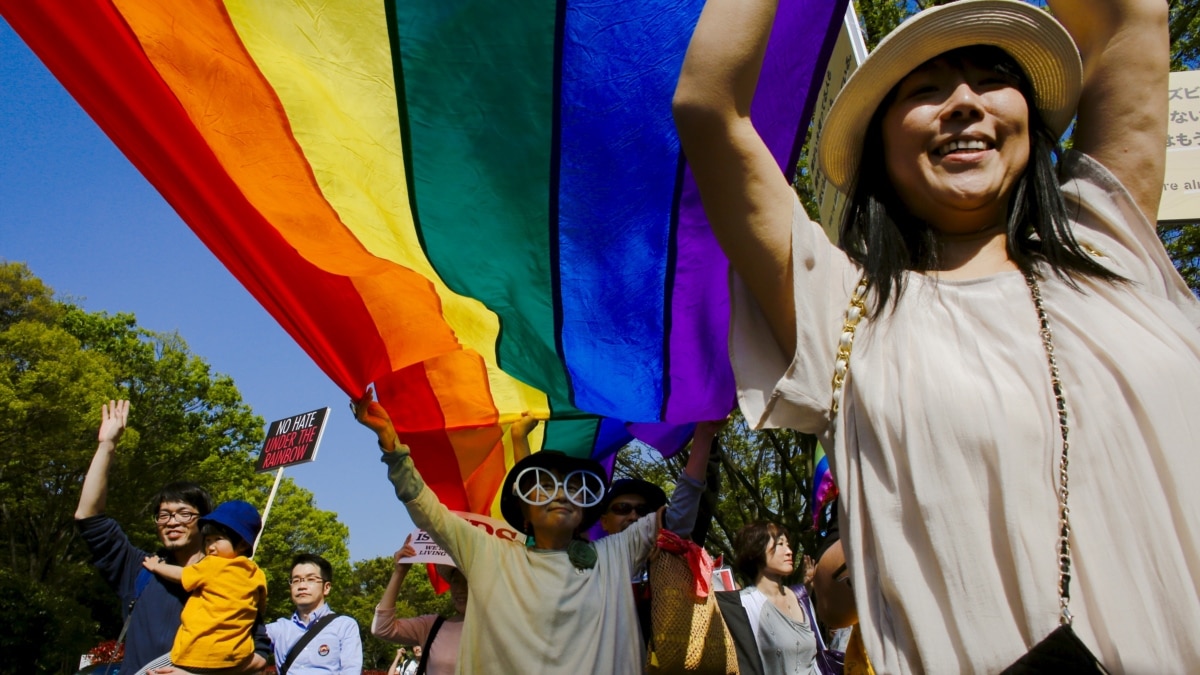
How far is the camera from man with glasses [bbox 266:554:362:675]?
220 inches

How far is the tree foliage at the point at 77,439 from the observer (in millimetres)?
16641

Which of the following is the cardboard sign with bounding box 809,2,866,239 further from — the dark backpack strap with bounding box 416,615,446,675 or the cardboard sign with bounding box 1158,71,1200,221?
the dark backpack strap with bounding box 416,615,446,675

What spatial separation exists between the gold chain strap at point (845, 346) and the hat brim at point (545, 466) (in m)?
2.20

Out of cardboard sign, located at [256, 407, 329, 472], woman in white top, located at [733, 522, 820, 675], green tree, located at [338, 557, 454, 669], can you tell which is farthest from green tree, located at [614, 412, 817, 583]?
green tree, located at [338, 557, 454, 669]

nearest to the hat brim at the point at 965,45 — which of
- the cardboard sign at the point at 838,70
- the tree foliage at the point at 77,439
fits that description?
the cardboard sign at the point at 838,70

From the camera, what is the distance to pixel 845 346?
1.43m

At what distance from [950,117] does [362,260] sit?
2094mm

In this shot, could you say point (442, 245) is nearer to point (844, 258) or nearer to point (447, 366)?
point (447, 366)

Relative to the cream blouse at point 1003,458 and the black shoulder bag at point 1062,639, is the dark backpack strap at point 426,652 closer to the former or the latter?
the cream blouse at point 1003,458

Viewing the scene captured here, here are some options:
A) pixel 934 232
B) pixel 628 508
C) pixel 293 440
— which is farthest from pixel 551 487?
pixel 293 440

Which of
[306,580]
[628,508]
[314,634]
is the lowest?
[314,634]

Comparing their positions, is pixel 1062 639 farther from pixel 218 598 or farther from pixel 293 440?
pixel 293 440

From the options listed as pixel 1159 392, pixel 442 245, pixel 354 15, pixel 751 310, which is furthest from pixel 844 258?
pixel 442 245

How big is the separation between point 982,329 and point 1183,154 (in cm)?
434
